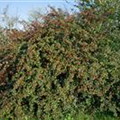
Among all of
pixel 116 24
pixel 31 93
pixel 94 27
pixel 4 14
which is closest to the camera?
pixel 31 93

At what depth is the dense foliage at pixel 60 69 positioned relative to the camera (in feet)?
21.4

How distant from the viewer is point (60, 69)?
257 inches

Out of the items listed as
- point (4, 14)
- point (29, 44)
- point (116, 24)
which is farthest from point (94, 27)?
point (4, 14)

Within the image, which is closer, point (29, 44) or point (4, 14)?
point (29, 44)

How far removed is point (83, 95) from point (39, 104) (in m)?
1.01

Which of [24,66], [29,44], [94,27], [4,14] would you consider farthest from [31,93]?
[4,14]

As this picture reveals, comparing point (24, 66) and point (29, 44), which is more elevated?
point (29, 44)

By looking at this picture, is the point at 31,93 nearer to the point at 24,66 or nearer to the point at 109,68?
the point at 24,66

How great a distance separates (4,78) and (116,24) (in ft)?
10.3

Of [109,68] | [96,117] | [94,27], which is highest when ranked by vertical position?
[94,27]

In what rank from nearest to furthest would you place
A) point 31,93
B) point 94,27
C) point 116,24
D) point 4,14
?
→ point 31,93
point 94,27
point 116,24
point 4,14

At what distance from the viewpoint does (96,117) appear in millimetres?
7043

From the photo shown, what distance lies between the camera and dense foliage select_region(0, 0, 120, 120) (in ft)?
21.4

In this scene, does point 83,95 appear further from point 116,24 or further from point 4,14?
point 4,14
